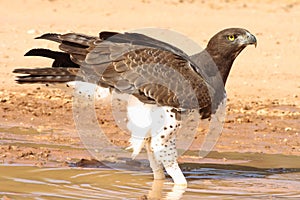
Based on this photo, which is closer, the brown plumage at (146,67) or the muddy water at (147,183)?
the muddy water at (147,183)

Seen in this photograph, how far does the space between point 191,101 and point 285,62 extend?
7.36 meters

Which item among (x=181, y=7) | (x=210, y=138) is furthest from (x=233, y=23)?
(x=210, y=138)

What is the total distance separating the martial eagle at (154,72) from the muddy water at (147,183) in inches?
10.7

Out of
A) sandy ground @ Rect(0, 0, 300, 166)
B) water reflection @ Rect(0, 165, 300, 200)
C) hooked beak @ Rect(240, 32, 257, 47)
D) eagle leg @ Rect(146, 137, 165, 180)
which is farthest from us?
sandy ground @ Rect(0, 0, 300, 166)

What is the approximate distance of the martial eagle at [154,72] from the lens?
7512 mm

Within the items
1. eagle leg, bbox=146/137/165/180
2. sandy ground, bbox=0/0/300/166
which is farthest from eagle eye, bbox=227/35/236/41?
sandy ground, bbox=0/0/300/166

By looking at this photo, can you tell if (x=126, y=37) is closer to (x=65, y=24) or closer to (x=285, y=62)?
(x=285, y=62)

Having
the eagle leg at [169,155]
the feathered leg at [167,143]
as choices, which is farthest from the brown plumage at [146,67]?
the eagle leg at [169,155]

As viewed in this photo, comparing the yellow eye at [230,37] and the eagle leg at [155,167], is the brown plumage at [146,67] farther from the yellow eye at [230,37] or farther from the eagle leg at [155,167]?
the eagle leg at [155,167]

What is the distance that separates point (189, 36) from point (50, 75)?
8741mm

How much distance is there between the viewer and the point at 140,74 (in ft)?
24.9

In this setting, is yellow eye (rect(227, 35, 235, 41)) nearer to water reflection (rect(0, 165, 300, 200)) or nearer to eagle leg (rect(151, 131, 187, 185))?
eagle leg (rect(151, 131, 187, 185))

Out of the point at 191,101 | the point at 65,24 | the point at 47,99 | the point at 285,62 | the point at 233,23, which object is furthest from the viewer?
the point at 233,23

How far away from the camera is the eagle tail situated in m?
7.67
